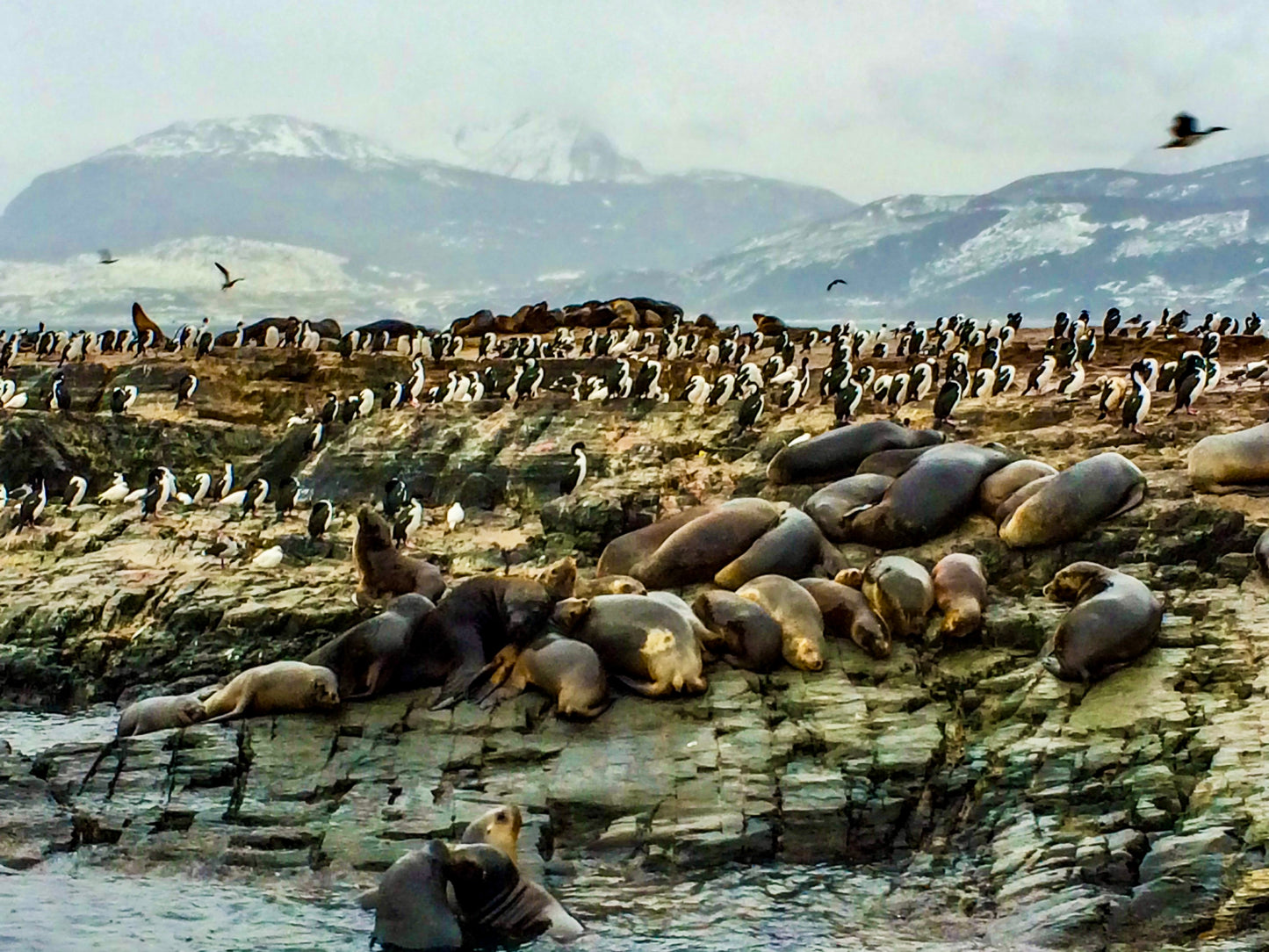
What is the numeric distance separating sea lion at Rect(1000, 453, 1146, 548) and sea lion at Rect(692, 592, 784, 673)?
2.11 m

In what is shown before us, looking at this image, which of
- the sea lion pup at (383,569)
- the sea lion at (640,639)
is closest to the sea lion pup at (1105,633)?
the sea lion at (640,639)

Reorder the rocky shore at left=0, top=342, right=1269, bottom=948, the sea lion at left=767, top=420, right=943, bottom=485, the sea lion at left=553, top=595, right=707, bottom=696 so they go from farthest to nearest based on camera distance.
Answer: the sea lion at left=767, top=420, right=943, bottom=485
the sea lion at left=553, top=595, right=707, bottom=696
the rocky shore at left=0, top=342, right=1269, bottom=948

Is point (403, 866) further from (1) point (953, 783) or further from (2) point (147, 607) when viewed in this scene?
(2) point (147, 607)

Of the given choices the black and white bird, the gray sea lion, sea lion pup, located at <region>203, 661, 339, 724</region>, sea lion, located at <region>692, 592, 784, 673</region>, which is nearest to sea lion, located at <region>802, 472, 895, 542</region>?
the gray sea lion

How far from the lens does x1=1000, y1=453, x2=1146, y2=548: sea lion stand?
9.35 m

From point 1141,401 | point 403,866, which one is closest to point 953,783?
point 403,866

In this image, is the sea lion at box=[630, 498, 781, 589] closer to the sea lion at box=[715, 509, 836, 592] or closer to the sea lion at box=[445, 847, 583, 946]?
the sea lion at box=[715, 509, 836, 592]

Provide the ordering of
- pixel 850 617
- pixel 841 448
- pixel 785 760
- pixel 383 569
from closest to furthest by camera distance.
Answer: pixel 785 760 → pixel 850 617 → pixel 383 569 → pixel 841 448

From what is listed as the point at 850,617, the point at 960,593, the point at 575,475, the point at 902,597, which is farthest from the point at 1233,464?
the point at 575,475

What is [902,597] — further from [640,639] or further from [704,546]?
[640,639]

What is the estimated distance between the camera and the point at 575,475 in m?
13.3

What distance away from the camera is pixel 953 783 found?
7.11 m

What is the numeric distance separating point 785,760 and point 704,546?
2.55 metres

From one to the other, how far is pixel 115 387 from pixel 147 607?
9.21m
